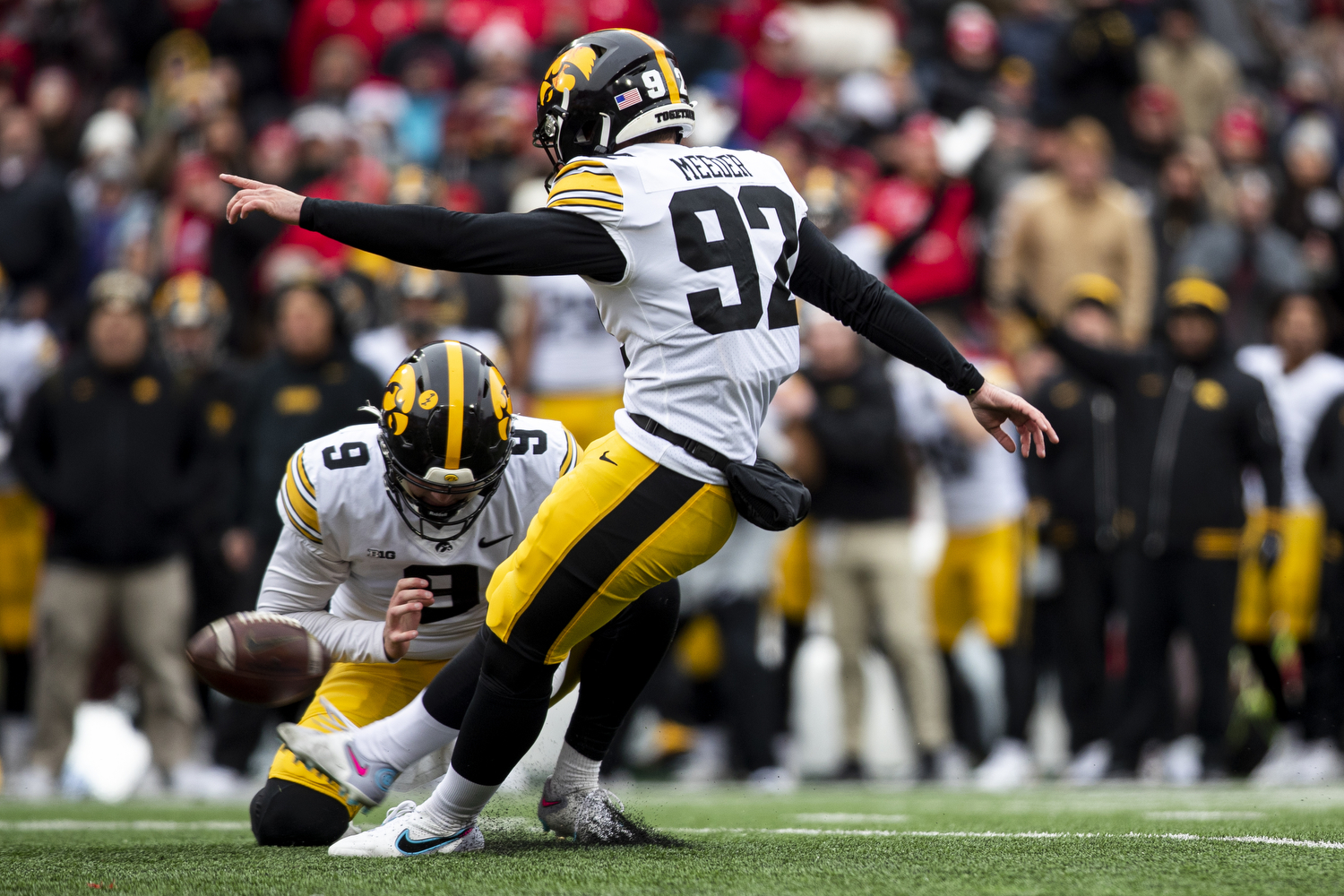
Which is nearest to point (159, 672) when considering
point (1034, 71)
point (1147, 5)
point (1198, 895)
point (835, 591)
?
point (835, 591)

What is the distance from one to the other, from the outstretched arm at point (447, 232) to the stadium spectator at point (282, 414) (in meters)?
3.64

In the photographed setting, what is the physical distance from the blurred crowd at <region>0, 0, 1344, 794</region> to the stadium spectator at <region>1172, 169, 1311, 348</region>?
29 mm

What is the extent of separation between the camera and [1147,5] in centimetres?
1262

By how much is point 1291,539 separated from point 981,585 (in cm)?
168

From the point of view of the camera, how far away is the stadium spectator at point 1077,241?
9.65m

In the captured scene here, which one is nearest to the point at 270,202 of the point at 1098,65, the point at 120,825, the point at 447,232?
the point at 447,232

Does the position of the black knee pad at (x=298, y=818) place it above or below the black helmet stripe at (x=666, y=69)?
below

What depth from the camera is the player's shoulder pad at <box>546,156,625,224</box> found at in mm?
3783

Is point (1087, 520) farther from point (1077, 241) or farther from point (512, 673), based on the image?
point (512, 673)

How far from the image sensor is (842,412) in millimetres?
8062

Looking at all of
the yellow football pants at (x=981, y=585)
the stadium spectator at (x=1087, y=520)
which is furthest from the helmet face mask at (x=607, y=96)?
the yellow football pants at (x=981, y=585)

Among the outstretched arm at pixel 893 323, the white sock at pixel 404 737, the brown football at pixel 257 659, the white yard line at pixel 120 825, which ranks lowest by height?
the white yard line at pixel 120 825

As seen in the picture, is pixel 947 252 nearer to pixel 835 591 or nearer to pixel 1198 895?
pixel 835 591

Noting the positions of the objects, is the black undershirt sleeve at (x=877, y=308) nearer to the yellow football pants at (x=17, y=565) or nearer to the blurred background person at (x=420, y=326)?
the blurred background person at (x=420, y=326)
